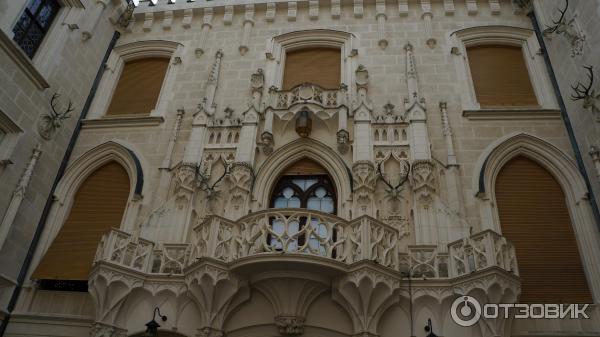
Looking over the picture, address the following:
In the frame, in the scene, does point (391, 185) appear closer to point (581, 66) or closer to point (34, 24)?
point (581, 66)

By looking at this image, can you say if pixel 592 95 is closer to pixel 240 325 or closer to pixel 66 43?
pixel 240 325

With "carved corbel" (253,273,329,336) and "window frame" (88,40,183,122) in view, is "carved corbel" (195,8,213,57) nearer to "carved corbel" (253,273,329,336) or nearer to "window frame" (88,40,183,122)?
"window frame" (88,40,183,122)

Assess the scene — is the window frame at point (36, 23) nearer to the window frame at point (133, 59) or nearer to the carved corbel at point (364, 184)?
the window frame at point (133, 59)

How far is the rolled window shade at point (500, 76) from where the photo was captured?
12.6m

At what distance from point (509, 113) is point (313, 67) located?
580cm

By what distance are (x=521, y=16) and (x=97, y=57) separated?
534 inches

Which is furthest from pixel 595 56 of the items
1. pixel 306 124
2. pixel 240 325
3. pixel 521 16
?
pixel 240 325

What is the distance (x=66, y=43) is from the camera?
43.1 ft

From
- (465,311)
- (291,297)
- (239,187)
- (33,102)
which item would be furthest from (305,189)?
(33,102)

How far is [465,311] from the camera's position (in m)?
8.39

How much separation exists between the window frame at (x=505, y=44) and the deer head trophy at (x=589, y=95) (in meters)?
1.14

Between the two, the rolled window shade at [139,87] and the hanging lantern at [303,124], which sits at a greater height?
the rolled window shade at [139,87]

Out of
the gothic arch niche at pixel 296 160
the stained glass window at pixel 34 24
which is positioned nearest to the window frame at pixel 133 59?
the stained glass window at pixel 34 24

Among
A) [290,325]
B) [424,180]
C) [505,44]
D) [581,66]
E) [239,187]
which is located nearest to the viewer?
[290,325]
